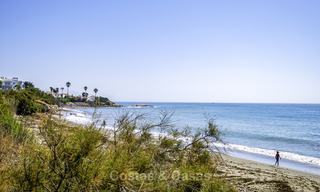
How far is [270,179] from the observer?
16750 mm

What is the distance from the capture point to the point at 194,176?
5.13m

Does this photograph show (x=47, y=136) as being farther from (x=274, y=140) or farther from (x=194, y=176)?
(x=274, y=140)

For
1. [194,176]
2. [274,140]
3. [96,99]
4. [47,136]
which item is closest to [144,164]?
[194,176]

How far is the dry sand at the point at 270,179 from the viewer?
14819 mm

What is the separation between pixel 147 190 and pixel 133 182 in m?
0.17

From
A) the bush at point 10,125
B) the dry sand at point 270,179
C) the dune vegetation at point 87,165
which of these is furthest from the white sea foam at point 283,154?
the dune vegetation at point 87,165

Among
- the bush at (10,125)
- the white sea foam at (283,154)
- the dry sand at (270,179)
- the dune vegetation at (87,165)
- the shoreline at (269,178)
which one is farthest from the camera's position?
the white sea foam at (283,154)

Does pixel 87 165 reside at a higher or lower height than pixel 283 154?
higher

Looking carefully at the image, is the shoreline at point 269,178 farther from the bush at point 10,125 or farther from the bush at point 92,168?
the bush at point 92,168

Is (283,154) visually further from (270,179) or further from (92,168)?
(92,168)

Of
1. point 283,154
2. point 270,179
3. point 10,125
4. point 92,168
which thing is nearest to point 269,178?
point 270,179

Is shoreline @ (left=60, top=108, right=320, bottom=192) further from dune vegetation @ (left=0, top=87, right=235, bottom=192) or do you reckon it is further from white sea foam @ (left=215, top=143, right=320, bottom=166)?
dune vegetation @ (left=0, top=87, right=235, bottom=192)

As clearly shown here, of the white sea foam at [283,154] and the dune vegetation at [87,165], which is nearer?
the dune vegetation at [87,165]

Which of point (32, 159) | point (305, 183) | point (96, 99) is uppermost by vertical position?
point (96, 99)
